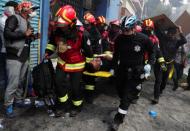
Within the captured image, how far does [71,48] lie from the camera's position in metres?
5.02

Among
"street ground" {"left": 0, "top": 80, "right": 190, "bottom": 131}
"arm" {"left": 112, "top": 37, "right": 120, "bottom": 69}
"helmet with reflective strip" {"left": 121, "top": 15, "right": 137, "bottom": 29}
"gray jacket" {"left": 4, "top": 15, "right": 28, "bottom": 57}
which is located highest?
"helmet with reflective strip" {"left": 121, "top": 15, "right": 137, "bottom": 29}

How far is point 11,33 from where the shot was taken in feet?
15.3

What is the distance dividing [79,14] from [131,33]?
664 centimetres

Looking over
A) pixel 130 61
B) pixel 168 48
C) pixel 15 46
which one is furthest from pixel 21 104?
pixel 168 48

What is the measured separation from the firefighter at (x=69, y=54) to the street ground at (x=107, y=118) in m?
0.40

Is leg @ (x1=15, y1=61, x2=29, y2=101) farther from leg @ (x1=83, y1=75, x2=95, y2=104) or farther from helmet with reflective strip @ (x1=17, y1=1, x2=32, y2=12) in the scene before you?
leg @ (x1=83, y1=75, x2=95, y2=104)

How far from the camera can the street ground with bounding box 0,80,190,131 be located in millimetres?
4832

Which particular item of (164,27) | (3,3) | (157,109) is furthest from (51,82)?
(164,27)

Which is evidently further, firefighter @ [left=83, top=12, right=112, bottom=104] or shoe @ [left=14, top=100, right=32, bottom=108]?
firefighter @ [left=83, top=12, right=112, bottom=104]

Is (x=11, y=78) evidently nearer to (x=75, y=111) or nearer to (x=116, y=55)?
(x=75, y=111)

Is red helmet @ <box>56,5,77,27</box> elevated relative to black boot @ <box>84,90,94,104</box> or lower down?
elevated

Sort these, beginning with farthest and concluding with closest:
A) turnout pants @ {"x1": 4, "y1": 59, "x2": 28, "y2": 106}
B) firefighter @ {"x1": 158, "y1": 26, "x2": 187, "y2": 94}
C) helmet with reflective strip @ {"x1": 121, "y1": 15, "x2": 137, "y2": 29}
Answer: firefighter @ {"x1": 158, "y1": 26, "x2": 187, "y2": 94}, turnout pants @ {"x1": 4, "y1": 59, "x2": 28, "y2": 106}, helmet with reflective strip @ {"x1": 121, "y1": 15, "x2": 137, "y2": 29}

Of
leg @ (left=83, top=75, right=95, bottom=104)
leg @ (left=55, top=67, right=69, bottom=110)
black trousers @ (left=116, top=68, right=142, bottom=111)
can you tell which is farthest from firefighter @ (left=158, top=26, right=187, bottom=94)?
leg @ (left=55, top=67, right=69, bottom=110)

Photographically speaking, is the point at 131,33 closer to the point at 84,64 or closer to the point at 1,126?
the point at 84,64
